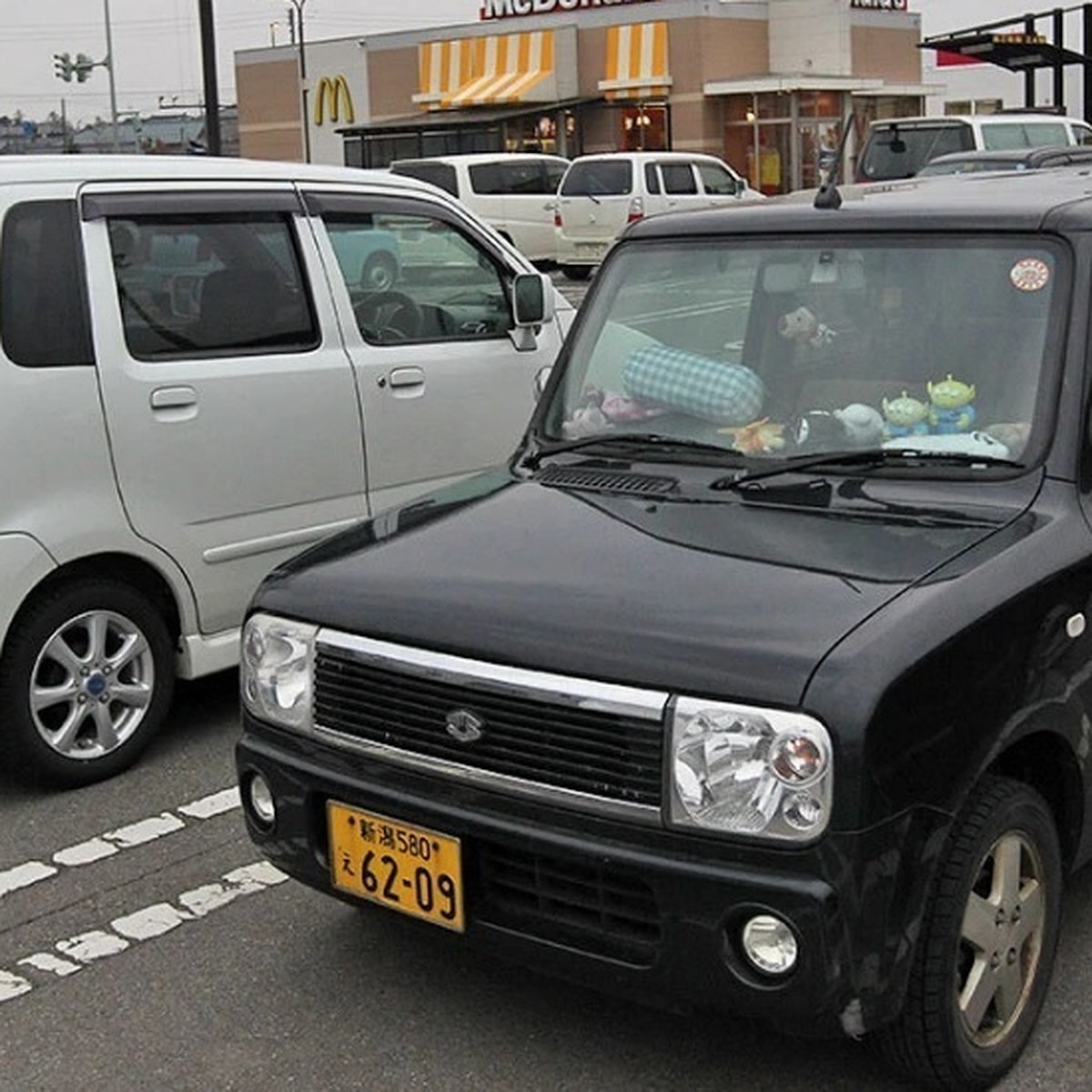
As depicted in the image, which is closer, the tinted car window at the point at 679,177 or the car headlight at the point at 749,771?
the car headlight at the point at 749,771

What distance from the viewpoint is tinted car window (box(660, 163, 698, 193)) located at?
24719 mm

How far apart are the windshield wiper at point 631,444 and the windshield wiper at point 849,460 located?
0.42 ft

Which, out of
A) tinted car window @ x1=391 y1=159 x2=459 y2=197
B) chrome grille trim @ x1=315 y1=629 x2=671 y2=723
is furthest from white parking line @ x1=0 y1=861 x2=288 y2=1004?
tinted car window @ x1=391 y1=159 x2=459 y2=197

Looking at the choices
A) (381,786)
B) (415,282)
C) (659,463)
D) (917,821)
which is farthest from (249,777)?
(415,282)

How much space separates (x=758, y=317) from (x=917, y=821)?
1595 millimetres

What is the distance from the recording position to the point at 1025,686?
9.97 ft

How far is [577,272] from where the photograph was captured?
2508 cm

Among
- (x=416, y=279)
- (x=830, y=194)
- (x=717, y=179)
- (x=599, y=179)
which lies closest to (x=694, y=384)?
(x=830, y=194)

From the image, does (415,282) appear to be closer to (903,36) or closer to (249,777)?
(249,777)

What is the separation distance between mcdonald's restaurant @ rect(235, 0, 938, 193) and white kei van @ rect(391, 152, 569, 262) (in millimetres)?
14128

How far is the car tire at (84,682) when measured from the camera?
478 centimetres

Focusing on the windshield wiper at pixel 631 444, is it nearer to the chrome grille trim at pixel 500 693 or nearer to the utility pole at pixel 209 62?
the chrome grille trim at pixel 500 693

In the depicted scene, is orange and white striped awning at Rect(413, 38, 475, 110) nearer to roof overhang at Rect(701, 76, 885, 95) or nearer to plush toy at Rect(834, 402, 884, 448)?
roof overhang at Rect(701, 76, 885, 95)

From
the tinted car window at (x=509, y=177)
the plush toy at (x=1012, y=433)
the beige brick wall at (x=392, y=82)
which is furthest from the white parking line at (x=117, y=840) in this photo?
the beige brick wall at (x=392, y=82)
